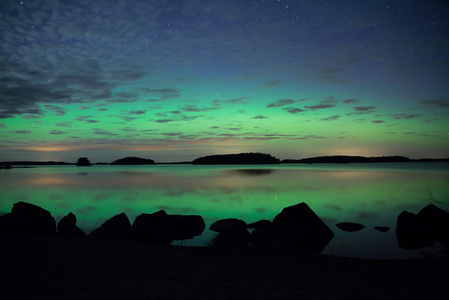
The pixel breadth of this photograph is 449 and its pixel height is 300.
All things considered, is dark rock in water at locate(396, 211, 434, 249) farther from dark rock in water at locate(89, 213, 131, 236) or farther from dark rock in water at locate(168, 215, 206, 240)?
dark rock in water at locate(89, 213, 131, 236)

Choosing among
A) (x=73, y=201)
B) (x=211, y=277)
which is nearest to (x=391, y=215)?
(x=211, y=277)

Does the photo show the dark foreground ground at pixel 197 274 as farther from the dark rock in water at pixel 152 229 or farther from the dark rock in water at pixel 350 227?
the dark rock in water at pixel 350 227

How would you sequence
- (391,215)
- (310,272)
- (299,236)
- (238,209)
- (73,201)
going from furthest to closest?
(73,201), (238,209), (391,215), (299,236), (310,272)

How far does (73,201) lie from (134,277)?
30.1 metres

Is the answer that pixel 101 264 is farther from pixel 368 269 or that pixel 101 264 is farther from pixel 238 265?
pixel 368 269

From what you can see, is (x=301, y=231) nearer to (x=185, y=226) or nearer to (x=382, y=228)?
(x=185, y=226)

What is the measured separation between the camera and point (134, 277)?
330 inches

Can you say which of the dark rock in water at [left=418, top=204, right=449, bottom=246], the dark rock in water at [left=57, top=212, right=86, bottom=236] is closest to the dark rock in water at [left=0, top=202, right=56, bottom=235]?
the dark rock in water at [left=57, top=212, right=86, bottom=236]

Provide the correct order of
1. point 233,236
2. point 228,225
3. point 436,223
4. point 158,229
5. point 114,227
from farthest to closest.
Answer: point 436,223
point 228,225
point 114,227
point 158,229
point 233,236

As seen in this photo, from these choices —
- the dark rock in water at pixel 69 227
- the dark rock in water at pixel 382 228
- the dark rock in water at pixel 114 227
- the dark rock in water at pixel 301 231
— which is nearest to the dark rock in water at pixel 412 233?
the dark rock in water at pixel 382 228

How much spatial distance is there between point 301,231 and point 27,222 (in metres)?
14.1

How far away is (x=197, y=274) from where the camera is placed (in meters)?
8.89

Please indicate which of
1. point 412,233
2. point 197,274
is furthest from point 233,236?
point 412,233

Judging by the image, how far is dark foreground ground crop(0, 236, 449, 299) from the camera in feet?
23.4
